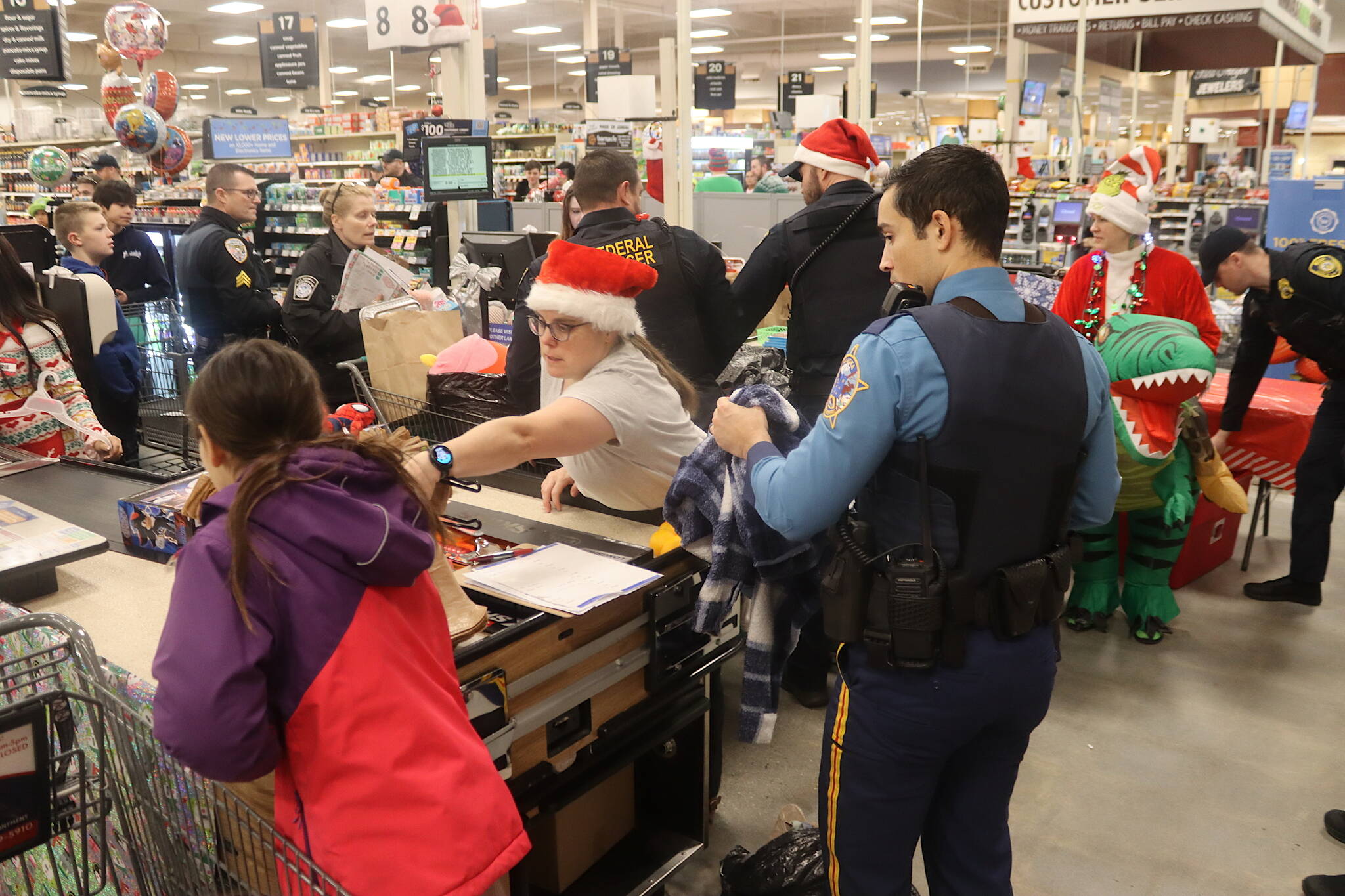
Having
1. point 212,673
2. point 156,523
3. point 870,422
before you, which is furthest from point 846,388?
point 156,523

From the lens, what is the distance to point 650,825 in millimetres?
2775

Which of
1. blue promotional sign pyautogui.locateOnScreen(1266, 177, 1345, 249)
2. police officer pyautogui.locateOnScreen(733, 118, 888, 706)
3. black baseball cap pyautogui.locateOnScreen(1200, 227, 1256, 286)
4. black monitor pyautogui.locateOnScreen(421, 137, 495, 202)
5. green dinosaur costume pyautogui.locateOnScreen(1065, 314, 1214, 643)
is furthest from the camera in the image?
blue promotional sign pyautogui.locateOnScreen(1266, 177, 1345, 249)

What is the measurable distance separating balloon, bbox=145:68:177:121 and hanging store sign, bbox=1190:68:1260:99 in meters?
12.9

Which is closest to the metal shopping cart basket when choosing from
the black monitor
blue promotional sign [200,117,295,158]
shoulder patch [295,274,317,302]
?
shoulder patch [295,274,317,302]

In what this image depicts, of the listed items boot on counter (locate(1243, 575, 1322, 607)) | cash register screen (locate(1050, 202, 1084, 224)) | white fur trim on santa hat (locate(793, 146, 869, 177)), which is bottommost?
boot on counter (locate(1243, 575, 1322, 607))

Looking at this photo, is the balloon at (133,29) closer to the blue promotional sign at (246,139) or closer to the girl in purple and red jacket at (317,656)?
the blue promotional sign at (246,139)

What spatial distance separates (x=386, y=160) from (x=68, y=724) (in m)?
10.6

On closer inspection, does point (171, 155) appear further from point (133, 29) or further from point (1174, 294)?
point (1174, 294)

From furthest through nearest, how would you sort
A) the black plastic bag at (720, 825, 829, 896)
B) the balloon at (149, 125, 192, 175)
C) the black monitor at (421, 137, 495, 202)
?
the balloon at (149, 125, 192, 175)
the black monitor at (421, 137, 495, 202)
the black plastic bag at (720, 825, 829, 896)

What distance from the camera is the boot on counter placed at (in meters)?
4.68

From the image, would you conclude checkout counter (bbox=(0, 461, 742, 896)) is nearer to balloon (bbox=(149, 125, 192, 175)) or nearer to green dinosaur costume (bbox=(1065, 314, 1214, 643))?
green dinosaur costume (bbox=(1065, 314, 1214, 643))

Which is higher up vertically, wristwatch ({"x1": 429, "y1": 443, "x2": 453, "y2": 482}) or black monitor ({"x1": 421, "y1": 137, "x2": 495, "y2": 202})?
black monitor ({"x1": 421, "y1": 137, "x2": 495, "y2": 202})

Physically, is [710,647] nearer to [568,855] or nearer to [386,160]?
[568,855]

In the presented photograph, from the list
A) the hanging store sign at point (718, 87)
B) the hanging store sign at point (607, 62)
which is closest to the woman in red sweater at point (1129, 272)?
the hanging store sign at point (607, 62)
